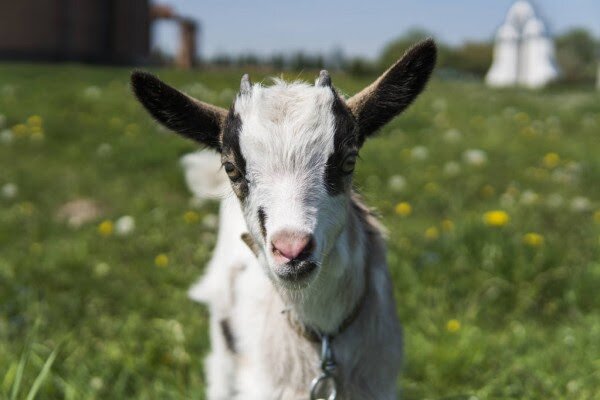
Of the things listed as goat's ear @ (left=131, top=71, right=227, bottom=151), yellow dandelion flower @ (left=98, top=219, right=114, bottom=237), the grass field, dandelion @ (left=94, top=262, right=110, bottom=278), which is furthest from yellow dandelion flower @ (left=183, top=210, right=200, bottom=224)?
goat's ear @ (left=131, top=71, right=227, bottom=151)

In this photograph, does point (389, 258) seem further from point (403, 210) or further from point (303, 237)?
point (303, 237)

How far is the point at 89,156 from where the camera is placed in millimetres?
6465

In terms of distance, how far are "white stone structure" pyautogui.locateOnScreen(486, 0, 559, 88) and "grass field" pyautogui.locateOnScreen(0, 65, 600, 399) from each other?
17.3m

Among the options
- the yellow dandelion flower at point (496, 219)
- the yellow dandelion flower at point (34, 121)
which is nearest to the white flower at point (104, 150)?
the yellow dandelion flower at point (34, 121)

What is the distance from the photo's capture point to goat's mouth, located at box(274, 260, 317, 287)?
174 cm

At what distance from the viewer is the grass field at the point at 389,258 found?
3107 mm

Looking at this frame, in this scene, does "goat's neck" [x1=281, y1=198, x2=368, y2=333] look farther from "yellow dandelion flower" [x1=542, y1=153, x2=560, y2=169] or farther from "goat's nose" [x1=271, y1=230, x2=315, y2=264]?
"yellow dandelion flower" [x1=542, y1=153, x2=560, y2=169]

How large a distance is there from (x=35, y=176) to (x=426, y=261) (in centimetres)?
361

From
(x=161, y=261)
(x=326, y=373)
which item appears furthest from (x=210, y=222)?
(x=326, y=373)

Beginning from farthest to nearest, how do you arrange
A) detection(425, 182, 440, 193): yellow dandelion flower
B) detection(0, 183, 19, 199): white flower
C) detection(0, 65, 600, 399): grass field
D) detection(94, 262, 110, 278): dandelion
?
detection(0, 183, 19, 199): white flower < detection(425, 182, 440, 193): yellow dandelion flower < detection(94, 262, 110, 278): dandelion < detection(0, 65, 600, 399): grass field

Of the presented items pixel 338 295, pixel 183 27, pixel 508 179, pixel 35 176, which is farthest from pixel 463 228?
pixel 183 27

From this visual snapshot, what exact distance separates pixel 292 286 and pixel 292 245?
0.19 meters

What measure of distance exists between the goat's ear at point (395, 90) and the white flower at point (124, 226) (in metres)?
2.95

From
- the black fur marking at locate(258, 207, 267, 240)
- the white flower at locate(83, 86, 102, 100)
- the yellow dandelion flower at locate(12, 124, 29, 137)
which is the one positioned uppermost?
the black fur marking at locate(258, 207, 267, 240)
